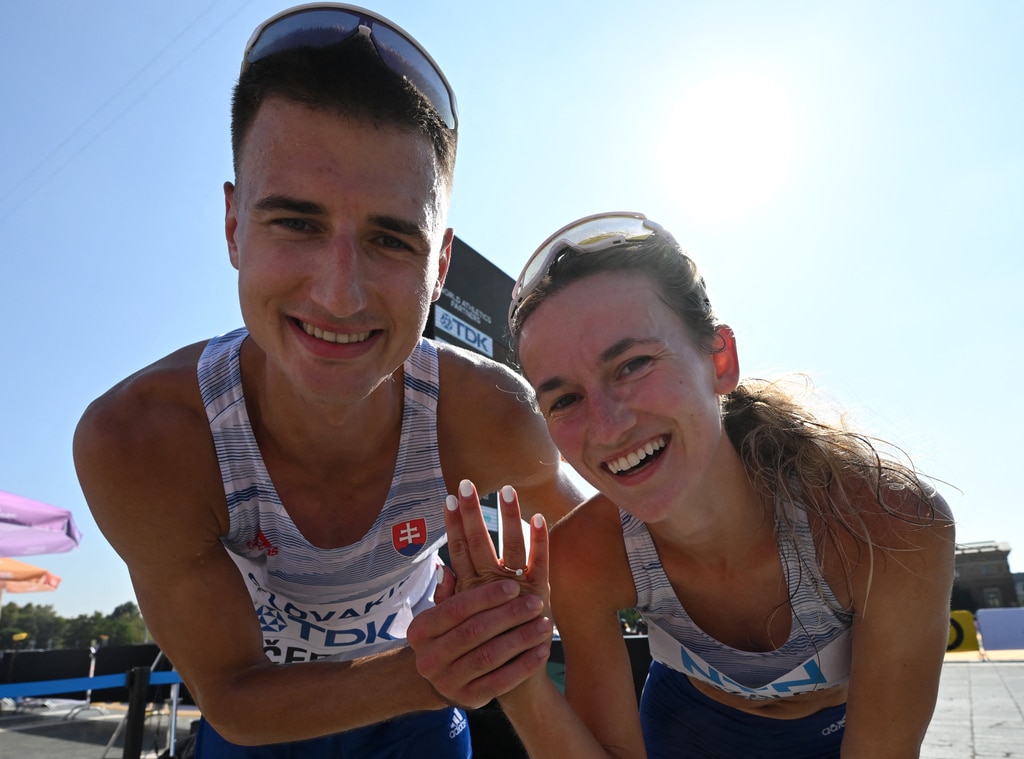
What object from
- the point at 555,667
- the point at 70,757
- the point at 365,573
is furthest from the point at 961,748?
the point at 70,757

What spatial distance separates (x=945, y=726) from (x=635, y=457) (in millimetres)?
5401

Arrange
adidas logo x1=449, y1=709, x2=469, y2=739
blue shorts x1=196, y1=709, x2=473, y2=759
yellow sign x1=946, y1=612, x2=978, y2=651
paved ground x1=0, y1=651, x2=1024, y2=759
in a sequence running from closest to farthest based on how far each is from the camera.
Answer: blue shorts x1=196, y1=709, x2=473, y2=759 → adidas logo x1=449, y1=709, x2=469, y2=739 → paved ground x1=0, y1=651, x2=1024, y2=759 → yellow sign x1=946, y1=612, x2=978, y2=651

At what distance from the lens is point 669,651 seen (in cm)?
229

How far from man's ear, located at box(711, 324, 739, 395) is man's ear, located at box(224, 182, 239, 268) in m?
1.52

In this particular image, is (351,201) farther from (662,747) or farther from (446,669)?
(662,747)

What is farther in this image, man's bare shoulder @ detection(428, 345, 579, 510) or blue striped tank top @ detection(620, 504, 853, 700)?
man's bare shoulder @ detection(428, 345, 579, 510)

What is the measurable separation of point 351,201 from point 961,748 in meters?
5.29

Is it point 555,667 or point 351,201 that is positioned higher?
Answer: point 351,201

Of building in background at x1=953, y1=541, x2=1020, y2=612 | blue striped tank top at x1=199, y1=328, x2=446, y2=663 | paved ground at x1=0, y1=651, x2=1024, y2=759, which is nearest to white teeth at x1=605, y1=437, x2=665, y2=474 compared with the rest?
blue striped tank top at x1=199, y1=328, x2=446, y2=663

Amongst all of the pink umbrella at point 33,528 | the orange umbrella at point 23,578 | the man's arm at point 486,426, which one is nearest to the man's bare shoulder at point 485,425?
the man's arm at point 486,426

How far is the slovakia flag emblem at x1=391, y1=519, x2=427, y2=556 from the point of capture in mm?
2076

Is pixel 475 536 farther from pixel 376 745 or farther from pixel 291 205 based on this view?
pixel 376 745

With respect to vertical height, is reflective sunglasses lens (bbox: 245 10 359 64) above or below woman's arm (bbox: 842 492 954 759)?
above

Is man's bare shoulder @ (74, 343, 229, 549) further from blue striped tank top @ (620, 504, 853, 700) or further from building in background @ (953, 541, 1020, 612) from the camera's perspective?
building in background @ (953, 541, 1020, 612)
